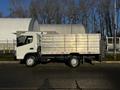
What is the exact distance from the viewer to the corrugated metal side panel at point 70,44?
1088 inches

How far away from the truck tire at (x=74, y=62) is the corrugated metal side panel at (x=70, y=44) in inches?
21.3

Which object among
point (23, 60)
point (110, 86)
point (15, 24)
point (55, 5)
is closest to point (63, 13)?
point (55, 5)

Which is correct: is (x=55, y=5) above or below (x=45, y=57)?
above

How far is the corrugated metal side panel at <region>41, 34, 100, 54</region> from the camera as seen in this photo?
27.6 metres

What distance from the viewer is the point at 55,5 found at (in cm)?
8275

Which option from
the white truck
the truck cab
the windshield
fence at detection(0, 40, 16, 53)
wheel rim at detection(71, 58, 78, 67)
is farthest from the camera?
fence at detection(0, 40, 16, 53)

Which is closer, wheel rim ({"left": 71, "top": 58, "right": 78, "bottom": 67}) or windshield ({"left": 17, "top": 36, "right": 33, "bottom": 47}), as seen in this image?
wheel rim ({"left": 71, "top": 58, "right": 78, "bottom": 67})

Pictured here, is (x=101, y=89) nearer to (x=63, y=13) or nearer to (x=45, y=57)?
(x=45, y=57)

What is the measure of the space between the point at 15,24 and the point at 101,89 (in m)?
31.8

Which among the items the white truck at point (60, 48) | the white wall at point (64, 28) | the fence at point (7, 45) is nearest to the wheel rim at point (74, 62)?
the white truck at point (60, 48)

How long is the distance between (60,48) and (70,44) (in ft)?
2.58

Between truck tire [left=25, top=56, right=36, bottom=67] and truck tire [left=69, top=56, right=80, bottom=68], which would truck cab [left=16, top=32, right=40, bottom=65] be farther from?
truck tire [left=69, top=56, right=80, bottom=68]

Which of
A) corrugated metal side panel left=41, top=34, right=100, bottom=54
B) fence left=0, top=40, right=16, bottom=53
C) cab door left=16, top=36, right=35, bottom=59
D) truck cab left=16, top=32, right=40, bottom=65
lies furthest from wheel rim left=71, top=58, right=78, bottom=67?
fence left=0, top=40, right=16, bottom=53

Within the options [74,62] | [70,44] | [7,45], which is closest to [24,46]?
[70,44]
